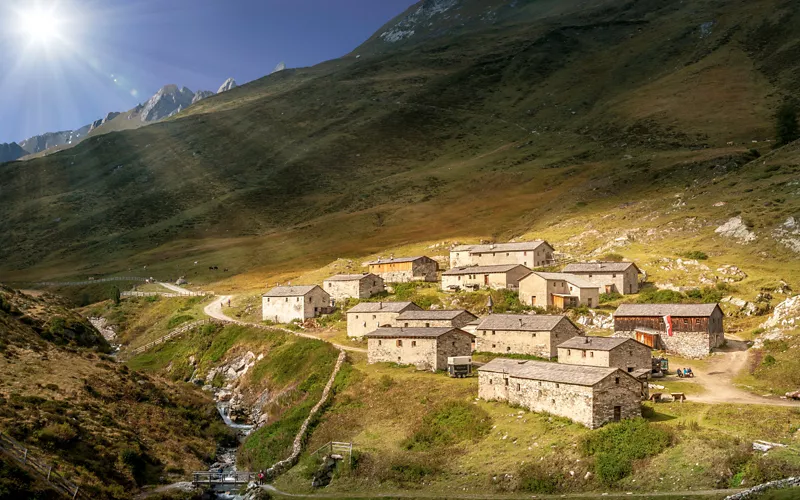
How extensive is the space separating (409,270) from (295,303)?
56.4ft

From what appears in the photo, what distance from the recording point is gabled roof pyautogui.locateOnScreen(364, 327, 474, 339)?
6066 centimetres

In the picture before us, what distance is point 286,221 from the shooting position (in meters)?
191

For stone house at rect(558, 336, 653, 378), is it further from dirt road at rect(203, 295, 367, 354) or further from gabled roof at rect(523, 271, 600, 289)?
dirt road at rect(203, 295, 367, 354)

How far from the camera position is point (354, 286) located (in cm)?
8925

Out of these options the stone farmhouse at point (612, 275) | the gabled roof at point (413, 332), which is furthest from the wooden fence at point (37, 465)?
the stone farmhouse at point (612, 275)

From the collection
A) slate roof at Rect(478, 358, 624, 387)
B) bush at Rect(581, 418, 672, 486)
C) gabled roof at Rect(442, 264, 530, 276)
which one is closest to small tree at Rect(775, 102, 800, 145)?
gabled roof at Rect(442, 264, 530, 276)

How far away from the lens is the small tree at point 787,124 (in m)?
151

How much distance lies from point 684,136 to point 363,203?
3479 inches

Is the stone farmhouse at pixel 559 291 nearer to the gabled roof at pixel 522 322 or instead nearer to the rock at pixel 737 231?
the gabled roof at pixel 522 322

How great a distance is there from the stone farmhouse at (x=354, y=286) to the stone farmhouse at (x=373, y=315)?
1256 cm

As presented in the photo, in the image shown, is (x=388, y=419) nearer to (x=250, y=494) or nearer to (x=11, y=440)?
(x=250, y=494)

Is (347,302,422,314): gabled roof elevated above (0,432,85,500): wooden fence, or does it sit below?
above

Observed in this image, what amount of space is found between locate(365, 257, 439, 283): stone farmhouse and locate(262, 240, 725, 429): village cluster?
0.15 m

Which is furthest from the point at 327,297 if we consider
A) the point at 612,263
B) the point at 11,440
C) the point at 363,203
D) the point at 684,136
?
the point at 684,136
